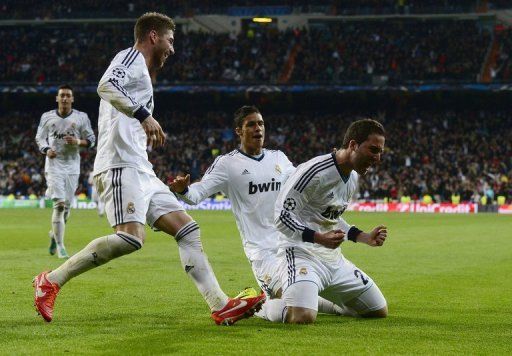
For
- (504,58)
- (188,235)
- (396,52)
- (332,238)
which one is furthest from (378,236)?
(396,52)

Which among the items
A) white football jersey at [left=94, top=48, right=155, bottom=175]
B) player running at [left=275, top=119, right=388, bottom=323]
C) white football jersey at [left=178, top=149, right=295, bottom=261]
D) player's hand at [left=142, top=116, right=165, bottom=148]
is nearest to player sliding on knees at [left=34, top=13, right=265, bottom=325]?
white football jersey at [left=94, top=48, right=155, bottom=175]

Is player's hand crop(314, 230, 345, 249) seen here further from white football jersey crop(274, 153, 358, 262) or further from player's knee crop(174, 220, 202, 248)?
player's knee crop(174, 220, 202, 248)

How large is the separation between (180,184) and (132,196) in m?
0.84

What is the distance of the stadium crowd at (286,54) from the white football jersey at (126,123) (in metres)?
41.0

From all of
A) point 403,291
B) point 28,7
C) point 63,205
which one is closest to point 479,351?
point 403,291

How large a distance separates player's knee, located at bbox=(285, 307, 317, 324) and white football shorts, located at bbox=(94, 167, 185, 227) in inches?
48.5

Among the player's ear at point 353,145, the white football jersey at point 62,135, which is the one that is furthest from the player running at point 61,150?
the player's ear at point 353,145

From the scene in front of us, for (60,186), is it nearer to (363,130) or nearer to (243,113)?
(243,113)

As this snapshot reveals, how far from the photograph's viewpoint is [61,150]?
50.4 ft

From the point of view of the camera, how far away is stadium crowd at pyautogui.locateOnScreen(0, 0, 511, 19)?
5159 cm

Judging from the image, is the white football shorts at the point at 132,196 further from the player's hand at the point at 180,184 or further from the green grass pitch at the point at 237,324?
the green grass pitch at the point at 237,324

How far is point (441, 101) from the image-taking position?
5012 centimetres

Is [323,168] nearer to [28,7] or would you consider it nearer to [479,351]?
[479,351]

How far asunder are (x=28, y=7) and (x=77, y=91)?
26.9ft
